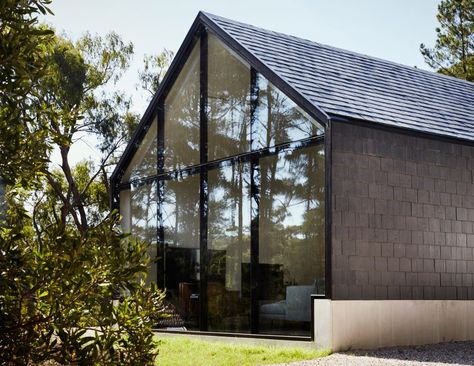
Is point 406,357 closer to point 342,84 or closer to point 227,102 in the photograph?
point 342,84

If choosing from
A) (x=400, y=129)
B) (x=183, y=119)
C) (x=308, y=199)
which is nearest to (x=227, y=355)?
(x=308, y=199)

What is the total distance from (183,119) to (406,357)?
6.07 metres

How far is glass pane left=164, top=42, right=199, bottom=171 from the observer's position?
12.5 metres

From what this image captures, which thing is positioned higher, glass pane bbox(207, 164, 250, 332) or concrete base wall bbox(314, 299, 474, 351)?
glass pane bbox(207, 164, 250, 332)

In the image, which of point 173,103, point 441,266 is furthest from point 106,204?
point 441,266

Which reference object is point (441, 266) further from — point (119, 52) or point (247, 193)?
point (119, 52)

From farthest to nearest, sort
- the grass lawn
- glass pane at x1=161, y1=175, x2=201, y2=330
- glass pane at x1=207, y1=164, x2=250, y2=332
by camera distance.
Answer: glass pane at x1=161, y1=175, x2=201, y2=330 → glass pane at x1=207, y1=164, x2=250, y2=332 → the grass lawn

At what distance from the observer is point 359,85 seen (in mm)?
11766

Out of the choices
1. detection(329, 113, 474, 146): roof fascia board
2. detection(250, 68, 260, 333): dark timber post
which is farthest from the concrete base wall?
detection(329, 113, 474, 146): roof fascia board

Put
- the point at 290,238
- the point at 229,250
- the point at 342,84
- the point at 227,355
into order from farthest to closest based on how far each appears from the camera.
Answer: the point at 342,84
the point at 229,250
the point at 290,238
the point at 227,355

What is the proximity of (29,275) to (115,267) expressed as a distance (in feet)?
1.56

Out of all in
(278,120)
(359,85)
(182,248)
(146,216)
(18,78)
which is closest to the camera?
(18,78)

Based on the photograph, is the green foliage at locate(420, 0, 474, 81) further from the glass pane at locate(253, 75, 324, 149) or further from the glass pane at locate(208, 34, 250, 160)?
the glass pane at locate(253, 75, 324, 149)

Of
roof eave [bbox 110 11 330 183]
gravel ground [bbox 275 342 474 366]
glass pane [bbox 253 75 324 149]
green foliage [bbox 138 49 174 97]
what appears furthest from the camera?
green foliage [bbox 138 49 174 97]
